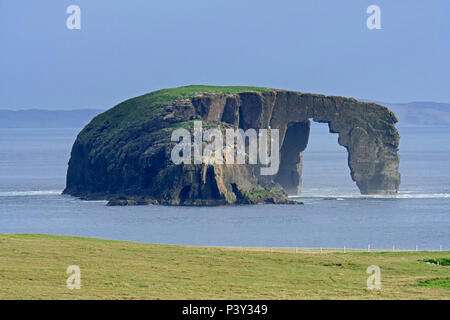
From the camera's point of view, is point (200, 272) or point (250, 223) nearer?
point (200, 272)

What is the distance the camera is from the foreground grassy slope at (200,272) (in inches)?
2854

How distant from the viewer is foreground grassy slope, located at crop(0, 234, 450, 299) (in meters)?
72.5

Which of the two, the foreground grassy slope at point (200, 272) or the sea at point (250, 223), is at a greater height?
the foreground grassy slope at point (200, 272)

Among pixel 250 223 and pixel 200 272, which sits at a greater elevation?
pixel 200 272

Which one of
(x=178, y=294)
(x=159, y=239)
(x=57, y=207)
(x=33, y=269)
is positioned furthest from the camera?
(x=57, y=207)

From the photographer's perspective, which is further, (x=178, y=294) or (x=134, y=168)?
(x=134, y=168)

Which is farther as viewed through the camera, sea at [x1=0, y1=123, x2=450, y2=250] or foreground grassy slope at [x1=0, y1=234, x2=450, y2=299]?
sea at [x1=0, y1=123, x2=450, y2=250]

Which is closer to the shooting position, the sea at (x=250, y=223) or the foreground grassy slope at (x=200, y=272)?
the foreground grassy slope at (x=200, y=272)

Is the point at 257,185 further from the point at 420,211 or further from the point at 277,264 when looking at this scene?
the point at 277,264

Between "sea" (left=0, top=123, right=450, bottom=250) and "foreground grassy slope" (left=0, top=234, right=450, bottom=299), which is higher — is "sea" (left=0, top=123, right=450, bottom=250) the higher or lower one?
the lower one

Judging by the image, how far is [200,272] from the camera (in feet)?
269
